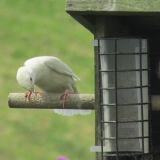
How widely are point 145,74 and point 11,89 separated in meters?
6.91

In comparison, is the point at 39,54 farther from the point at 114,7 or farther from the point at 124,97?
the point at 114,7

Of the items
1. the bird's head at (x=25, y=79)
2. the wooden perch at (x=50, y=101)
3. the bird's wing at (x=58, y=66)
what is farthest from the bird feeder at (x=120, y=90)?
the bird's wing at (x=58, y=66)

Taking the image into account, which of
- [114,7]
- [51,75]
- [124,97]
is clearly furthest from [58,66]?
[114,7]

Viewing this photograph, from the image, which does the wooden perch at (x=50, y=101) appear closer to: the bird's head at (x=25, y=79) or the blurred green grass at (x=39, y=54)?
the bird's head at (x=25, y=79)

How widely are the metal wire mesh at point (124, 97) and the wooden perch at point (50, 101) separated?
1.24ft

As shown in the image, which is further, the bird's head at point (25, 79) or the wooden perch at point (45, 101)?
the bird's head at point (25, 79)

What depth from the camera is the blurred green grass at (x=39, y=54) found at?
10242 millimetres

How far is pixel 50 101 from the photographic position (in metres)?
4.91

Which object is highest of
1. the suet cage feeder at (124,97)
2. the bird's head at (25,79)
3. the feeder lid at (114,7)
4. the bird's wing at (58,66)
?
the bird's wing at (58,66)

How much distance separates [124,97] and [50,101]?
71 cm

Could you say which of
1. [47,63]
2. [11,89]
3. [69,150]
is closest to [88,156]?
[69,150]

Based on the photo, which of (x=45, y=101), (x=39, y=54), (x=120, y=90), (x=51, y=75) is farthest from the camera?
(x=39, y=54)

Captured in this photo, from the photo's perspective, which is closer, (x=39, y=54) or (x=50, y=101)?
(x=50, y=101)

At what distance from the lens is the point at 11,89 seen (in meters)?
11.2
